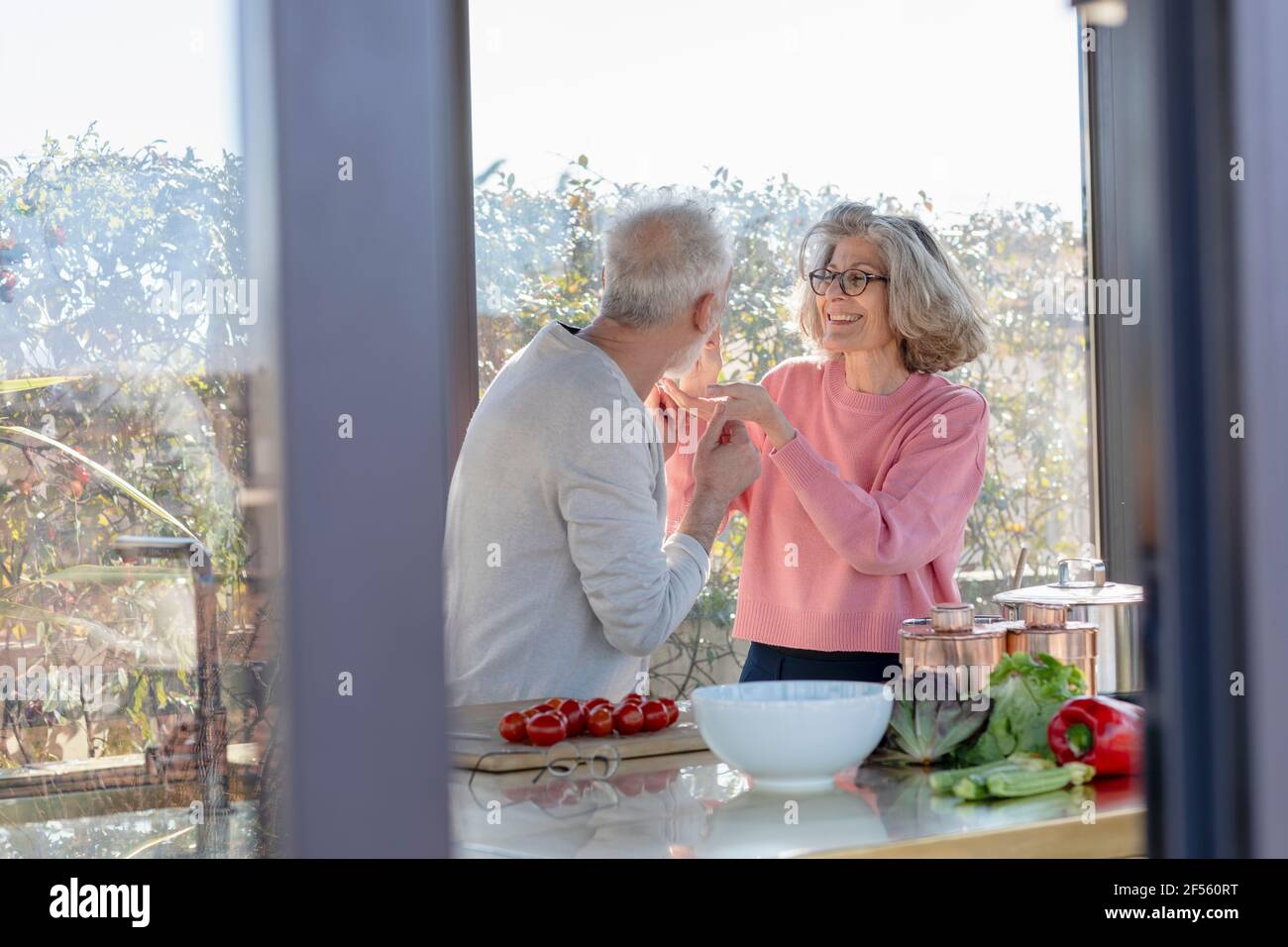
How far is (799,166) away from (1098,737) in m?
1.95

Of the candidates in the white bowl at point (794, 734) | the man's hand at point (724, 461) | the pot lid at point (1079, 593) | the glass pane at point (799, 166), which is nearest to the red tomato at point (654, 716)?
the white bowl at point (794, 734)

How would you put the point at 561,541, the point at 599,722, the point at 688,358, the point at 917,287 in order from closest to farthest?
the point at 599,722 → the point at 561,541 → the point at 688,358 → the point at 917,287

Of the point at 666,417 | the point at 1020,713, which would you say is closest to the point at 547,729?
the point at 1020,713

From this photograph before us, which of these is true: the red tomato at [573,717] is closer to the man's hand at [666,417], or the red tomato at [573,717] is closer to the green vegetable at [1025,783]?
the green vegetable at [1025,783]

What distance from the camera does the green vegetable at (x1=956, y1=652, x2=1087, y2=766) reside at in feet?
5.10

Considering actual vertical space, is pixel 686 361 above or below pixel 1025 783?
above

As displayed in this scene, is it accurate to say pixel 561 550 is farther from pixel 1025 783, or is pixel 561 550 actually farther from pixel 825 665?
pixel 1025 783

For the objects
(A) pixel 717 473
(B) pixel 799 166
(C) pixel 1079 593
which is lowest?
(C) pixel 1079 593

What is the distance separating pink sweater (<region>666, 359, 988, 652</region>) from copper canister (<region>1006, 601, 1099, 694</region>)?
0.58 m

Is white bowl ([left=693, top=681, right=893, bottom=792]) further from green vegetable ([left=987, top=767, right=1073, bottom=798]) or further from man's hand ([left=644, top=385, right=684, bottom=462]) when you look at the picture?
man's hand ([left=644, top=385, right=684, bottom=462])

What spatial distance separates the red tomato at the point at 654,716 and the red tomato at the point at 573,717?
0.08 meters

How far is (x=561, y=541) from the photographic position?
2.08 m

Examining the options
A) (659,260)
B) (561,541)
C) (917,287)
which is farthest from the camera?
(917,287)
